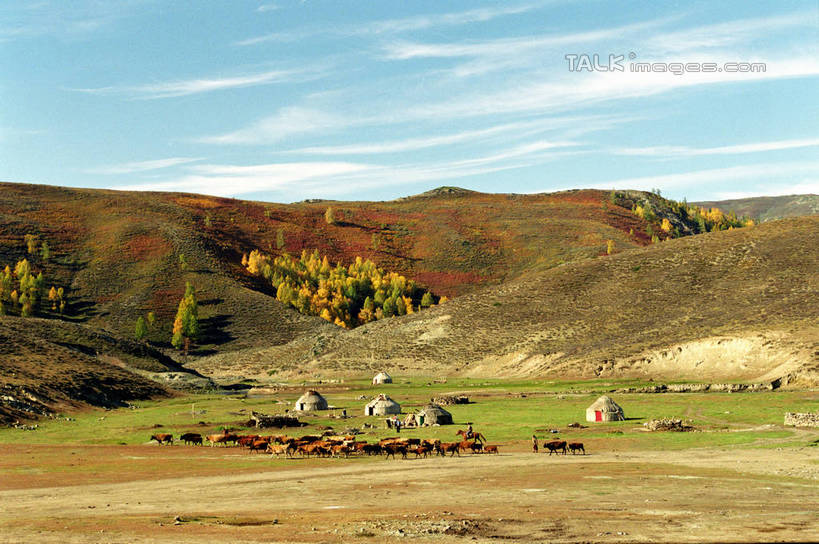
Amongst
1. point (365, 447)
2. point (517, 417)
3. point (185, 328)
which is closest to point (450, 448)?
point (365, 447)

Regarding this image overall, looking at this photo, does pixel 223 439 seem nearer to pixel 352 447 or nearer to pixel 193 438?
pixel 193 438

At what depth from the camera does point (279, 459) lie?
188 feet

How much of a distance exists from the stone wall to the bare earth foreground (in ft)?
45.9

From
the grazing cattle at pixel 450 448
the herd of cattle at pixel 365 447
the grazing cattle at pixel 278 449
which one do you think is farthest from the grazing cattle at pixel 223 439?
the grazing cattle at pixel 450 448

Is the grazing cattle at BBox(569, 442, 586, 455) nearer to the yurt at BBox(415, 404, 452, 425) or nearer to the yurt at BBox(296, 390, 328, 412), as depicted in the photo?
the yurt at BBox(415, 404, 452, 425)

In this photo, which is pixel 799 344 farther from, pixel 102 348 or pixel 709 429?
pixel 102 348

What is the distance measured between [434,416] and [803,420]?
97.6 feet

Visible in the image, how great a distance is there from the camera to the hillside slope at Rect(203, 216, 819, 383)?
12125cm

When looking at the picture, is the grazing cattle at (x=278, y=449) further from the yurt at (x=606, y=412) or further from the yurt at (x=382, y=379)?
the yurt at (x=382, y=379)

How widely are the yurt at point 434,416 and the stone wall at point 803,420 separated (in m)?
27.4

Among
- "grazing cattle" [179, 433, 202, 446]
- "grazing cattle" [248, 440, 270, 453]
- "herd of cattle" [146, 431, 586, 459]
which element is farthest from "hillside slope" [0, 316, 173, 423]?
"herd of cattle" [146, 431, 586, 459]

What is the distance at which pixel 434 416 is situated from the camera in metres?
78.9

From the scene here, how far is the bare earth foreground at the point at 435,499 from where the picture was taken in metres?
28.1

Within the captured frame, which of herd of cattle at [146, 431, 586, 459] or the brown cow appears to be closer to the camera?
herd of cattle at [146, 431, 586, 459]
